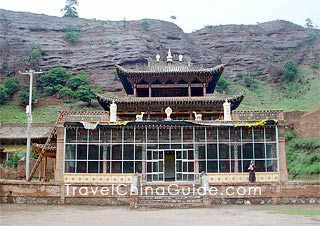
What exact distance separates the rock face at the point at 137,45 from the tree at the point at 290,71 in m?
3.08

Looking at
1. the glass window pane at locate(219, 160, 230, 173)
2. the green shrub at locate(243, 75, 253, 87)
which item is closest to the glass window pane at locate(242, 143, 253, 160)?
the glass window pane at locate(219, 160, 230, 173)

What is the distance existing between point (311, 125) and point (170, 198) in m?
25.8

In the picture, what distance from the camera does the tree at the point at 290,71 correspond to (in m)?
81.8

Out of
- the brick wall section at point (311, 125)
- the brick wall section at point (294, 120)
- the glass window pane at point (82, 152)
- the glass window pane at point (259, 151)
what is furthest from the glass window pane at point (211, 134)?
the brick wall section at point (294, 120)

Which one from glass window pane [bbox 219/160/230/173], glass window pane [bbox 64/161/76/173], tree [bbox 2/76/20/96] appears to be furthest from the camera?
tree [bbox 2/76/20/96]

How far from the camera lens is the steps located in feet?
64.8

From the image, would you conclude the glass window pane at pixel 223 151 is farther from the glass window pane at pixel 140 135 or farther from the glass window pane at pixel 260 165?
the glass window pane at pixel 140 135

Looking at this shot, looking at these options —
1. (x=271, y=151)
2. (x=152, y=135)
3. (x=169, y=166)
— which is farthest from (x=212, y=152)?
(x=152, y=135)

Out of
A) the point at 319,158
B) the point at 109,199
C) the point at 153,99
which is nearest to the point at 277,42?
the point at 319,158

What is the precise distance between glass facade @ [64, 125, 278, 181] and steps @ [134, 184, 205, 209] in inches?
158

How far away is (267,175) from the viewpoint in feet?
80.8

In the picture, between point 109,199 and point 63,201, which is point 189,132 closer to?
point 109,199

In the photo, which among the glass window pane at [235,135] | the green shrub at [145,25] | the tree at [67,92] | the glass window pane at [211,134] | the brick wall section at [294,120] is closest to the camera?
the glass window pane at [235,135]

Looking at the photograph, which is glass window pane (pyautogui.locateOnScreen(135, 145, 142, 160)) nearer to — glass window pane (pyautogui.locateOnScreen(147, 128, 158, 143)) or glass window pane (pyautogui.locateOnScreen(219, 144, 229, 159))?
glass window pane (pyautogui.locateOnScreen(147, 128, 158, 143))
